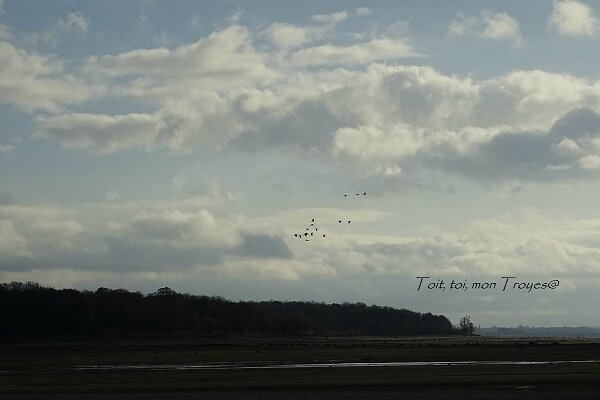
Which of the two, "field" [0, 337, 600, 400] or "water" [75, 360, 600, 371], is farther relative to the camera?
"water" [75, 360, 600, 371]

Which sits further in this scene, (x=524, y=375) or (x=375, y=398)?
(x=524, y=375)

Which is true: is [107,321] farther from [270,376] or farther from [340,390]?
[340,390]

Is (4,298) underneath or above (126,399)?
above

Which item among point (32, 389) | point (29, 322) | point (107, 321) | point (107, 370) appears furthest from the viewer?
point (107, 321)

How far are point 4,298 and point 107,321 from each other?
69.3 ft

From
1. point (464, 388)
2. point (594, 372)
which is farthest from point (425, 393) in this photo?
point (594, 372)

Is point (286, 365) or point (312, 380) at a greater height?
point (286, 365)

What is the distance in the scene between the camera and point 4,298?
624ft

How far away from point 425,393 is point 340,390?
506 cm

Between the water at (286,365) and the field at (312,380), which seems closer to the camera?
the field at (312,380)

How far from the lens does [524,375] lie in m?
60.3

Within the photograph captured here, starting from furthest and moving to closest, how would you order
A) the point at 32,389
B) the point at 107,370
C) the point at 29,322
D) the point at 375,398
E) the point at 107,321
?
the point at 107,321
the point at 29,322
the point at 107,370
the point at 32,389
the point at 375,398

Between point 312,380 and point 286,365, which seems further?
point 286,365

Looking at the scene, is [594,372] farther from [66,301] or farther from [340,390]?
[66,301]
